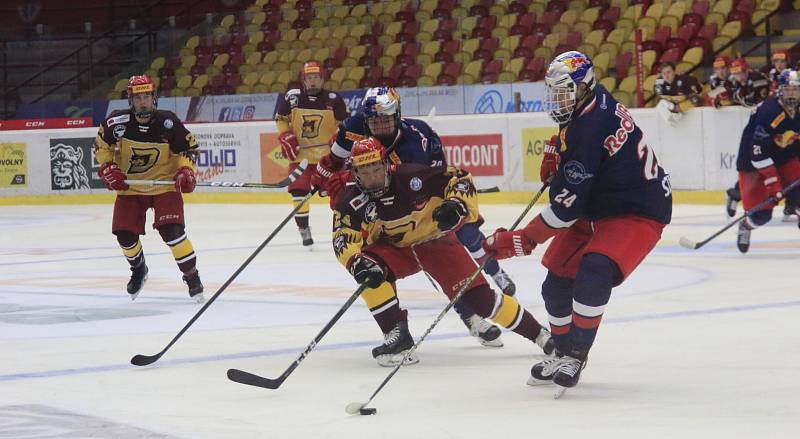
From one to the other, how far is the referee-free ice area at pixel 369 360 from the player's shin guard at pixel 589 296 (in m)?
0.18

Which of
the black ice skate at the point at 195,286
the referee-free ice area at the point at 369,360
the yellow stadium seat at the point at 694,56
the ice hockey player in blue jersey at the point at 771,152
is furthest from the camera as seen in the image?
the yellow stadium seat at the point at 694,56

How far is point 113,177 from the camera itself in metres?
8.34

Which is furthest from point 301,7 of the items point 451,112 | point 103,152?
point 103,152

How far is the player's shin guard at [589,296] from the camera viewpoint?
493 cm

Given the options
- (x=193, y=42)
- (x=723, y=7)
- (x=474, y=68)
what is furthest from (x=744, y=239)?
(x=193, y=42)

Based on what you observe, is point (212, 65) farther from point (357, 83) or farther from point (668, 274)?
point (668, 274)

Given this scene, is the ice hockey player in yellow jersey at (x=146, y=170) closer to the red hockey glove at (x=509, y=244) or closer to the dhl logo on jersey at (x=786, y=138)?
the red hockey glove at (x=509, y=244)

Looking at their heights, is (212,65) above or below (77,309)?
above

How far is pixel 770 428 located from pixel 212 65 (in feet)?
54.1

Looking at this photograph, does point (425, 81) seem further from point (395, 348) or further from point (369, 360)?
point (395, 348)

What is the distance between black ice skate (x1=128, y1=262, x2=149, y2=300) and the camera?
8.56 metres

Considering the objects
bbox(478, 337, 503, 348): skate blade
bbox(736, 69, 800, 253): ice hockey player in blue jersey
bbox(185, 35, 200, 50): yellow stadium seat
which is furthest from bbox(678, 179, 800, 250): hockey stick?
bbox(185, 35, 200, 50): yellow stadium seat

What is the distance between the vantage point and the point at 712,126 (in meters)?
14.8

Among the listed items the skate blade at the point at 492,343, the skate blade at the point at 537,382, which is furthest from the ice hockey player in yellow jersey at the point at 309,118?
the skate blade at the point at 537,382
